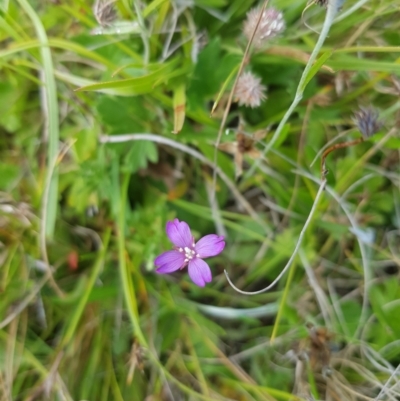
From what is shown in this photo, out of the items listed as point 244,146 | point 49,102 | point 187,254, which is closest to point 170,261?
point 187,254

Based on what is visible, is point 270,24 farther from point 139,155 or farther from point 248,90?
point 139,155

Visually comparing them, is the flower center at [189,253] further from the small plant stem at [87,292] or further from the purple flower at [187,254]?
the small plant stem at [87,292]

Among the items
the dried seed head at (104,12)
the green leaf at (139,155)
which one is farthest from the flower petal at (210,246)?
the dried seed head at (104,12)

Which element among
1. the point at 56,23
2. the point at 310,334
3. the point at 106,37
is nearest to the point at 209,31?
the point at 106,37

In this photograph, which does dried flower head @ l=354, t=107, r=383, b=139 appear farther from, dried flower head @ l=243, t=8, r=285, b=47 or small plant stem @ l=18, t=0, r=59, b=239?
small plant stem @ l=18, t=0, r=59, b=239

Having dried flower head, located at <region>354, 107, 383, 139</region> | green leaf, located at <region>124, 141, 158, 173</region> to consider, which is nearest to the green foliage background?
green leaf, located at <region>124, 141, 158, 173</region>
